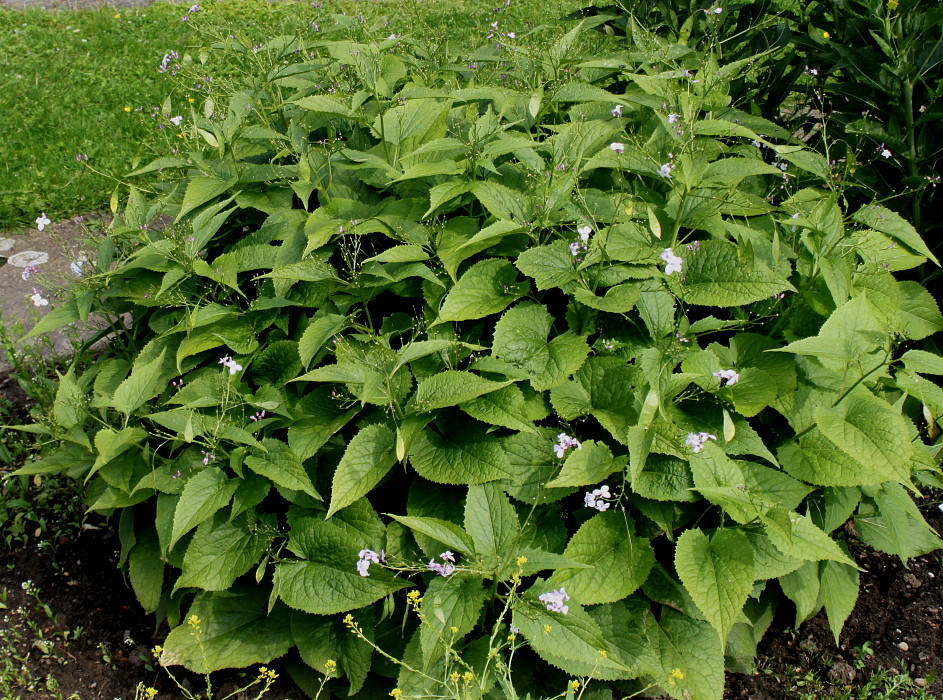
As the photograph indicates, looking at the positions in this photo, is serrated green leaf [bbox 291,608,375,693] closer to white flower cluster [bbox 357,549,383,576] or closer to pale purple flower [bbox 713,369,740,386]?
white flower cluster [bbox 357,549,383,576]

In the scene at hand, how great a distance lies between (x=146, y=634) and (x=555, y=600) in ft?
5.16

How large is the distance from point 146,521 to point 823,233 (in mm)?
2324

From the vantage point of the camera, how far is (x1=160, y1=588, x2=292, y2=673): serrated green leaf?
91.4 inches

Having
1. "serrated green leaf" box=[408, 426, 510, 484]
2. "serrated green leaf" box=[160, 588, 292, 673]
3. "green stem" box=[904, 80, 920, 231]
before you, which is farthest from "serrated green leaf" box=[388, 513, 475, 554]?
"green stem" box=[904, 80, 920, 231]

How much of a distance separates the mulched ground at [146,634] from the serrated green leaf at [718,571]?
70cm

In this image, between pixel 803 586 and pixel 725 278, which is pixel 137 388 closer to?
pixel 725 278

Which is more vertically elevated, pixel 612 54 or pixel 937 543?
pixel 612 54

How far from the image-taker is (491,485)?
2.16 metres

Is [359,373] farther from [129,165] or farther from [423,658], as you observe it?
[129,165]

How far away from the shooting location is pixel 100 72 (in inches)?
269

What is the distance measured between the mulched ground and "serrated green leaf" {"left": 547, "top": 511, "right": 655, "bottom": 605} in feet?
2.33

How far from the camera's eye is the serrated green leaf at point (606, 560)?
2.07m

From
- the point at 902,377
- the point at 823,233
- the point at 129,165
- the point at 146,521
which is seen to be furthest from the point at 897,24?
the point at 129,165

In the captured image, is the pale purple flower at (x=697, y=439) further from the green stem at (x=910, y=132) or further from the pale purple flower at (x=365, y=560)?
the green stem at (x=910, y=132)
